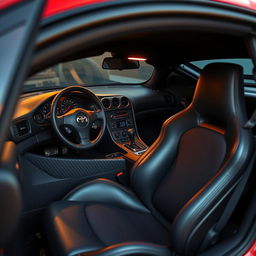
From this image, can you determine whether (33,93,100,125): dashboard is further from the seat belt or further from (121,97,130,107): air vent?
the seat belt

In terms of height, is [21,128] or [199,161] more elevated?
[21,128]

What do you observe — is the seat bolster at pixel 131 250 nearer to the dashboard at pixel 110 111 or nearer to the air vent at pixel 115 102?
the dashboard at pixel 110 111

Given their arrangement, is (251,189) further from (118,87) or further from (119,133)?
(118,87)

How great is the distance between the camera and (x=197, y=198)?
3.55ft

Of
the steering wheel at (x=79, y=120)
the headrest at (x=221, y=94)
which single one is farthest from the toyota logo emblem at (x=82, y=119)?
the headrest at (x=221, y=94)

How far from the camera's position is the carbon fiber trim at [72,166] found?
6.19 ft

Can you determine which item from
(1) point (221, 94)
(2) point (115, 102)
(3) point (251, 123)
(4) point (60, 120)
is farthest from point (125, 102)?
(3) point (251, 123)

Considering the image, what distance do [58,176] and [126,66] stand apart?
3.69 ft

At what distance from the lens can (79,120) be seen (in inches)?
82.5

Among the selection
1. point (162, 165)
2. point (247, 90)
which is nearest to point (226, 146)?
point (162, 165)

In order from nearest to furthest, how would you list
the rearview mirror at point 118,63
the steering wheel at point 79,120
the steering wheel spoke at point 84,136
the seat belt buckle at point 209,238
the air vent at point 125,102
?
1. the seat belt buckle at point 209,238
2. the steering wheel at point 79,120
3. the steering wheel spoke at point 84,136
4. the rearview mirror at point 118,63
5. the air vent at point 125,102

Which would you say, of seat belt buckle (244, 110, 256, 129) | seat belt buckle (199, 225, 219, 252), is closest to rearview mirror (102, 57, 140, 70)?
seat belt buckle (244, 110, 256, 129)

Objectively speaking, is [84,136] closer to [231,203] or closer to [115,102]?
[115,102]

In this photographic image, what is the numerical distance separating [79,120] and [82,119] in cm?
3
